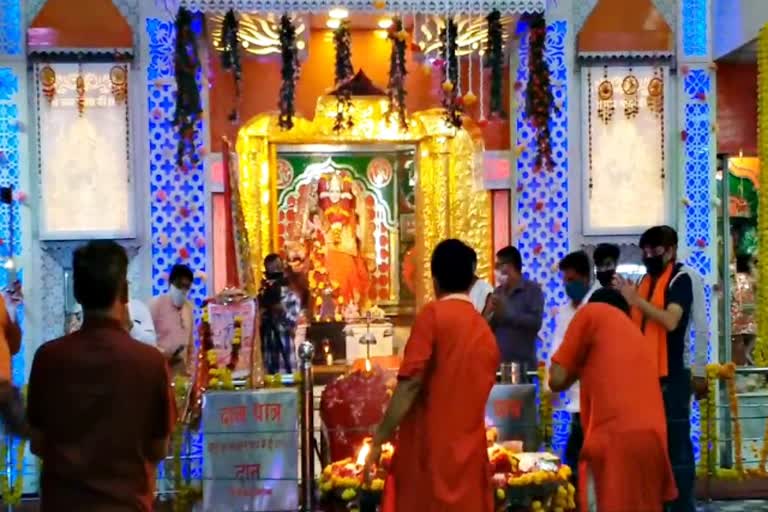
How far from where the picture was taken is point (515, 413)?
707cm

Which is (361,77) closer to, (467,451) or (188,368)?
(188,368)

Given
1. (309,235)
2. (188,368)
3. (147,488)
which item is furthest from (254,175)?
(147,488)

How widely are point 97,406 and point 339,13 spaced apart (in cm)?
640

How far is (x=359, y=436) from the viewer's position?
6758 millimetres

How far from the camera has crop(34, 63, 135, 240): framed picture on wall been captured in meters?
9.10

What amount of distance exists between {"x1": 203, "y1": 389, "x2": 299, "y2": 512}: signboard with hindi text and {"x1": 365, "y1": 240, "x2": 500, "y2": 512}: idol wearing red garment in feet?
8.20

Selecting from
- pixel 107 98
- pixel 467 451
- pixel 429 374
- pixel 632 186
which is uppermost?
pixel 107 98

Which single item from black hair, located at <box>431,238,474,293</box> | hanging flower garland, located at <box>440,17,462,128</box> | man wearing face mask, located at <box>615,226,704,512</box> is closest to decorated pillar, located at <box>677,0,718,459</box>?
hanging flower garland, located at <box>440,17,462,128</box>

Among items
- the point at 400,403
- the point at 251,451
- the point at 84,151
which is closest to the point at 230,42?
the point at 84,151

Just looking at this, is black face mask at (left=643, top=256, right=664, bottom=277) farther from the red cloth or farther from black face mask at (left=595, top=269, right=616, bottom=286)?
the red cloth

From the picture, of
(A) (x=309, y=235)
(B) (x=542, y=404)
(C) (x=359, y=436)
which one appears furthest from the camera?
(A) (x=309, y=235)

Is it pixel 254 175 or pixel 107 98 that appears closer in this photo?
pixel 107 98

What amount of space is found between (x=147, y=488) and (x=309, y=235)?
8.41m

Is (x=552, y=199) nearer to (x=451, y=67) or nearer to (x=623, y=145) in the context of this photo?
(x=623, y=145)
